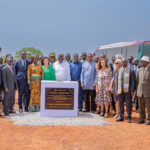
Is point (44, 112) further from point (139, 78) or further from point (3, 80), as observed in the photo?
point (139, 78)

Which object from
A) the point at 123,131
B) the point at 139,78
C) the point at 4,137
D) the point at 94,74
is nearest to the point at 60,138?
the point at 4,137

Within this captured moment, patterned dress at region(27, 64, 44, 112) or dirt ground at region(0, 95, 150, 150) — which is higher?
patterned dress at region(27, 64, 44, 112)

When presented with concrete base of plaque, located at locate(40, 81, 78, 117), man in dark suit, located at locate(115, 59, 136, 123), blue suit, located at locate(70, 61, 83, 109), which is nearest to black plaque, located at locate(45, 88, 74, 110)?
concrete base of plaque, located at locate(40, 81, 78, 117)

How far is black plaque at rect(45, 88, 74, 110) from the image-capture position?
8.09 m

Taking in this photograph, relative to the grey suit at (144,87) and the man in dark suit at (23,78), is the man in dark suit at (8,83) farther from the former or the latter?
the grey suit at (144,87)

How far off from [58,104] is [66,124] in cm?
103

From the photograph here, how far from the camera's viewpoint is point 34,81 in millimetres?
8867

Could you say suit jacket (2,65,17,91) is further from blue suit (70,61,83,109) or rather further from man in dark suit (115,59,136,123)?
man in dark suit (115,59,136,123)

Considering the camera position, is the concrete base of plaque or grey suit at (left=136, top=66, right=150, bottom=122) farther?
the concrete base of plaque

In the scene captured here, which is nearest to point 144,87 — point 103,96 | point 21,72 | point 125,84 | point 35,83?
point 125,84

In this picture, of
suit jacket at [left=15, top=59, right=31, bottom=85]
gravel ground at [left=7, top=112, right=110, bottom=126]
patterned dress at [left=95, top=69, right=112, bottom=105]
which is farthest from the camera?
suit jacket at [left=15, top=59, right=31, bottom=85]

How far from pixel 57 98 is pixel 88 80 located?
153 cm

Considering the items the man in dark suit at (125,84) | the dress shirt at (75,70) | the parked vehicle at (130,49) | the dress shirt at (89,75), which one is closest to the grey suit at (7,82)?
the dress shirt at (75,70)

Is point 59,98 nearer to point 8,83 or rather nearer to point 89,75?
point 89,75
